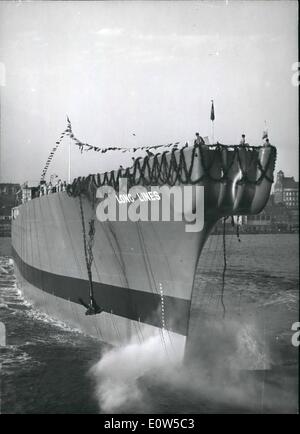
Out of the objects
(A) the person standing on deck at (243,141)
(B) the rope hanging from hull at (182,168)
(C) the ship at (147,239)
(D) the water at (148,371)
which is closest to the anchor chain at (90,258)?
(C) the ship at (147,239)

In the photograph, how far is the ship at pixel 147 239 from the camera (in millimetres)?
8594

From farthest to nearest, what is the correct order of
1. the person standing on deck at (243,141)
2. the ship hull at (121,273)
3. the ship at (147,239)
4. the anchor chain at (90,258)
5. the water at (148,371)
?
1. the anchor chain at (90,258)
2. the ship hull at (121,273)
3. the person standing on deck at (243,141)
4. the ship at (147,239)
5. the water at (148,371)

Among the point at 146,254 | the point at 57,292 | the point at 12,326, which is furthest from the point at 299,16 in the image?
the point at 12,326

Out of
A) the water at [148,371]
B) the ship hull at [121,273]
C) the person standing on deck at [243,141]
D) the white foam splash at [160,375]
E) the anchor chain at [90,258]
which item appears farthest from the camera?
the anchor chain at [90,258]

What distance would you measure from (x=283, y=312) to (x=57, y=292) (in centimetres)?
874

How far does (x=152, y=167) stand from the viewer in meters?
9.48

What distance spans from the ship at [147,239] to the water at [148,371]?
0.57 metres

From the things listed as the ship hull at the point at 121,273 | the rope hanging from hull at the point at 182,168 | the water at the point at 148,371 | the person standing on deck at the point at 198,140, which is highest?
the person standing on deck at the point at 198,140

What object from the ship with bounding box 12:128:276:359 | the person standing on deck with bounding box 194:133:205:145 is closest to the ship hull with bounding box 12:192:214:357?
the ship with bounding box 12:128:276:359

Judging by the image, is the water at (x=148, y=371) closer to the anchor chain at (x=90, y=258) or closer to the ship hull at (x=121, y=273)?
the ship hull at (x=121, y=273)

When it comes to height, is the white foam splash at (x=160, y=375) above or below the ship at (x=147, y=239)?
below

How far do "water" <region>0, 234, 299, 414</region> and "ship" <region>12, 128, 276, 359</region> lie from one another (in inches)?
22.5

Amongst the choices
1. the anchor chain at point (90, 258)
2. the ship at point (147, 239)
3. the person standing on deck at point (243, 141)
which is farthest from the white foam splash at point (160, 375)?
the person standing on deck at point (243, 141)

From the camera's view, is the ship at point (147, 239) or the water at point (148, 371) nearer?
the water at point (148, 371)
